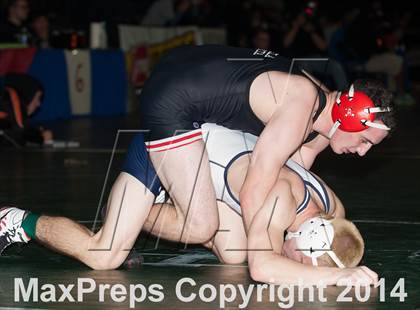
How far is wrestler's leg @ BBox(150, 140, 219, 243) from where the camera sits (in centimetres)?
645

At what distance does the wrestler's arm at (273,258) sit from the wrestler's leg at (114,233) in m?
0.85

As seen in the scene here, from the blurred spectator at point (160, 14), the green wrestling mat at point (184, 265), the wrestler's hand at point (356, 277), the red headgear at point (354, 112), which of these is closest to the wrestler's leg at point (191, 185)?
the green wrestling mat at point (184, 265)

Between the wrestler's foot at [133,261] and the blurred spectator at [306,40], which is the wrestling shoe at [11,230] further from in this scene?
the blurred spectator at [306,40]

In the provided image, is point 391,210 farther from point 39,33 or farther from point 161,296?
point 39,33

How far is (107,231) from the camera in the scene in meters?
6.54

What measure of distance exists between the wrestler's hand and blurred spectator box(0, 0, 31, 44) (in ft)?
38.6

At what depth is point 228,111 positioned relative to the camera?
6.44 meters

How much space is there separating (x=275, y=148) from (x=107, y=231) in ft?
3.95

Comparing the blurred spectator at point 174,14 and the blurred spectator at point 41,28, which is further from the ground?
the blurred spectator at point 41,28

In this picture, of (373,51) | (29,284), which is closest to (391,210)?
(29,284)

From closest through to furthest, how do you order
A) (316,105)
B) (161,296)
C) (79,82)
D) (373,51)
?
(161,296)
(316,105)
(79,82)
(373,51)

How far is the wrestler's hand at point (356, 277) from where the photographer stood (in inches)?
231

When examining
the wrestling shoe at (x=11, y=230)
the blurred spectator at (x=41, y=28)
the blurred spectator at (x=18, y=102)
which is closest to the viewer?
the wrestling shoe at (x=11, y=230)

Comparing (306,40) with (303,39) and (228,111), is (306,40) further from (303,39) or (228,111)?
(228,111)
